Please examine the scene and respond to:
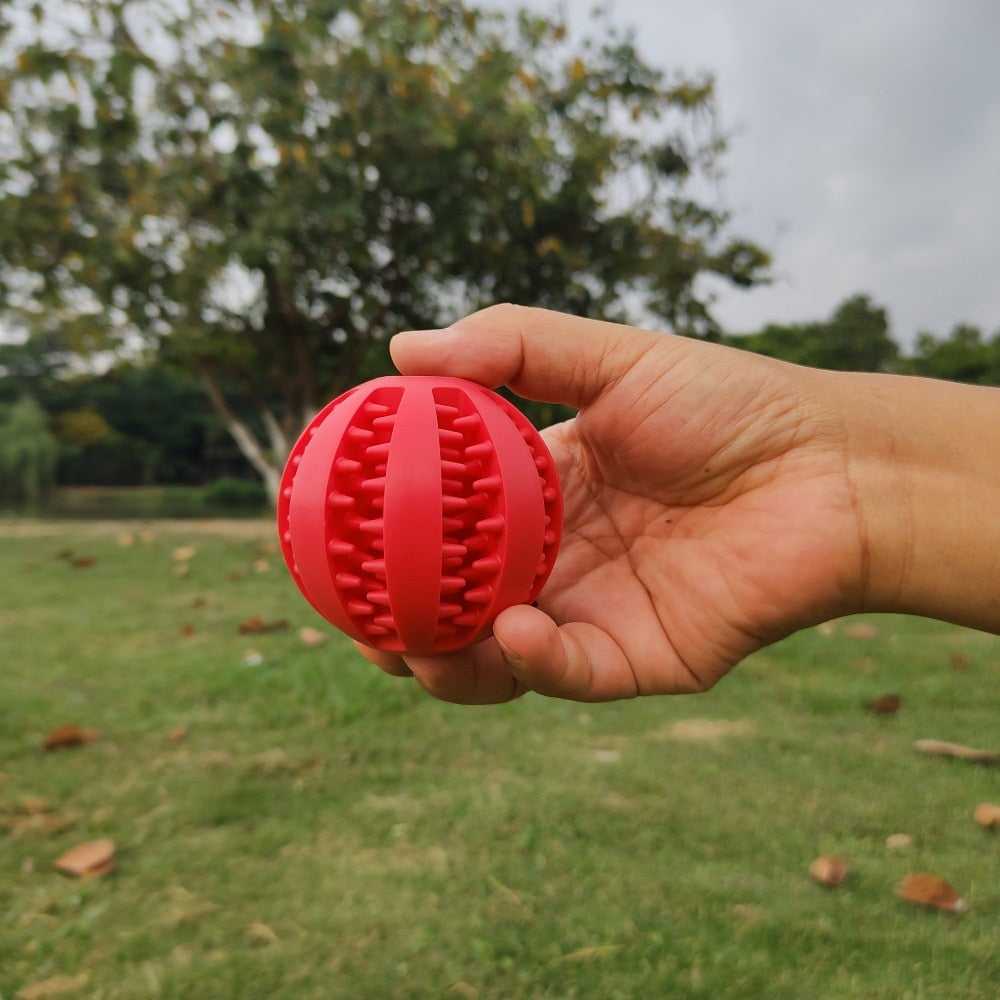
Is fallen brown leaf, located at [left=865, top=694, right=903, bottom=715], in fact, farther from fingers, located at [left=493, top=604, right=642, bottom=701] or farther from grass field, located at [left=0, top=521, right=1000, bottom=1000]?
fingers, located at [left=493, top=604, right=642, bottom=701]

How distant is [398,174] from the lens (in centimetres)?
704

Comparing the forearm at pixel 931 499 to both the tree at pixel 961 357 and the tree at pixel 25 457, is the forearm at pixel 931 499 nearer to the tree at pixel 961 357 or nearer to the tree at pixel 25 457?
the tree at pixel 25 457

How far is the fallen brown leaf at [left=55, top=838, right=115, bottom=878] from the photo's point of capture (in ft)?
6.71

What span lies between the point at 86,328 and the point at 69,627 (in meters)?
5.90

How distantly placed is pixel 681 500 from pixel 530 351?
1.71 ft

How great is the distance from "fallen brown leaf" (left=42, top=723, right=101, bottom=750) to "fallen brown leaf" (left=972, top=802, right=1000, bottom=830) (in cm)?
→ 265

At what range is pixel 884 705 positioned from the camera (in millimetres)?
3039

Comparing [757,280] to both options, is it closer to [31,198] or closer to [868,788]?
[31,198]

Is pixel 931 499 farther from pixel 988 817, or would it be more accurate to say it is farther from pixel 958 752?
pixel 958 752

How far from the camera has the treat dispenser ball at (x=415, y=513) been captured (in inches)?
51.7

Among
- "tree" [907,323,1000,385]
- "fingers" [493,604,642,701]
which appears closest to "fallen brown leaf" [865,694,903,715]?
"fingers" [493,604,642,701]

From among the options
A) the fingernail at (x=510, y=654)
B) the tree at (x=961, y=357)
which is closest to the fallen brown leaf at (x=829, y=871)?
the fingernail at (x=510, y=654)

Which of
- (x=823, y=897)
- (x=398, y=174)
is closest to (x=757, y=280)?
(x=398, y=174)

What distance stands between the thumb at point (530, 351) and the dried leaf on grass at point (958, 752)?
172cm
